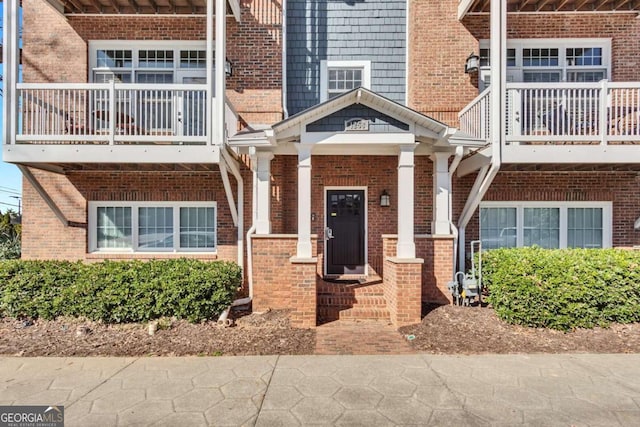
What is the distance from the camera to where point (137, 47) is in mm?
7695

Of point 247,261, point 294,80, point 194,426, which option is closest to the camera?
point 194,426

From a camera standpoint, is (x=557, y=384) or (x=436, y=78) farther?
(x=436, y=78)

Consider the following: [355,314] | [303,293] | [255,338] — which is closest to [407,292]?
[355,314]

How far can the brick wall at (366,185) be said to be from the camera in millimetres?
7383

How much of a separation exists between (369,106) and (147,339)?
515 cm

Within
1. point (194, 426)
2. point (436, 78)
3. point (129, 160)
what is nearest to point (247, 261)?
point (129, 160)

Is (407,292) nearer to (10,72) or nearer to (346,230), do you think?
(346,230)

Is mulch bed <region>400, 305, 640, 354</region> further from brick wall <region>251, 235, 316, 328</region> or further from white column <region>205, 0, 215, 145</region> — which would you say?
white column <region>205, 0, 215, 145</region>

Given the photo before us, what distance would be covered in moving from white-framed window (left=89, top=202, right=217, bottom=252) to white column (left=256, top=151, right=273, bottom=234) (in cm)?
173

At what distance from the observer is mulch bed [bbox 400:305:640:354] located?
473 centimetres

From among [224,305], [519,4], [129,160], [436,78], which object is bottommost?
[224,305]

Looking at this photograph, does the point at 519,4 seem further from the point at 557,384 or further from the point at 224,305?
the point at 224,305

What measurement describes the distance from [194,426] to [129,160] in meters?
4.71

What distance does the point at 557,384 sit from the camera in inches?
149
